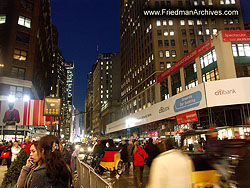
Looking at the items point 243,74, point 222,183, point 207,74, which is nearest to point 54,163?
point 222,183

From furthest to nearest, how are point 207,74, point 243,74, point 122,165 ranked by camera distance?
point 207,74 → point 243,74 → point 122,165

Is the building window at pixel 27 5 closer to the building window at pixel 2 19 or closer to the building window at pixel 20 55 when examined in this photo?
the building window at pixel 2 19

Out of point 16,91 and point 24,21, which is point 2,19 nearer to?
point 24,21

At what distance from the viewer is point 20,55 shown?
3931cm

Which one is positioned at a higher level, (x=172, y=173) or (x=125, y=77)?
(x=125, y=77)

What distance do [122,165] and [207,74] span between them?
24.1 meters

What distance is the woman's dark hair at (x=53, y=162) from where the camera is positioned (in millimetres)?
2912

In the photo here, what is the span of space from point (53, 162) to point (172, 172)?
158 cm

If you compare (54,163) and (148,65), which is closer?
(54,163)

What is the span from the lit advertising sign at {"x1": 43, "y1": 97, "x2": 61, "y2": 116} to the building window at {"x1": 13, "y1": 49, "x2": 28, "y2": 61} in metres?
28.8

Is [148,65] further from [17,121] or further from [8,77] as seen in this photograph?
[17,121]

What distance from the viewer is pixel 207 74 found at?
110ft

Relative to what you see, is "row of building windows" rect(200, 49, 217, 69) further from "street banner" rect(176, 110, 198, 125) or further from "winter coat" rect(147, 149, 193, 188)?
"winter coat" rect(147, 149, 193, 188)

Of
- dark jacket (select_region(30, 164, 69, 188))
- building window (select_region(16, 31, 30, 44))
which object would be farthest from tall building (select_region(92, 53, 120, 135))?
dark jacket (select_region(30, 164, 69, 188))
